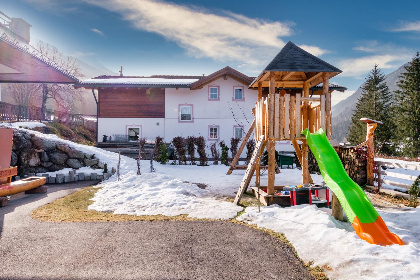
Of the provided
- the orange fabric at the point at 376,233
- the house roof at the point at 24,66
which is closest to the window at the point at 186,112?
the house roof at the point at 24,66

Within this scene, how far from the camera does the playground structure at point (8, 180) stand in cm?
847

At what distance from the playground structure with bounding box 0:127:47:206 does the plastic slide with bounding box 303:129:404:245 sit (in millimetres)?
9008

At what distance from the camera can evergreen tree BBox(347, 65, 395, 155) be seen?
3422 centimetres

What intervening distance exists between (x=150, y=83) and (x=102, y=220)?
707 inches

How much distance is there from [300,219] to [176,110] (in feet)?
62.6

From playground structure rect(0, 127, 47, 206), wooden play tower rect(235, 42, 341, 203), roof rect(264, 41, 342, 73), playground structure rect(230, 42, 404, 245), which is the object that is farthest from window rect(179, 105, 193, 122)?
roof rect(264, 41, 342, 73)

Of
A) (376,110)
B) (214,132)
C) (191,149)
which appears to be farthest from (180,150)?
(376,110)

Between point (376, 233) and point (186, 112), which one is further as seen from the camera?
point (186, 112)

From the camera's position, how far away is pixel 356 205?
501 centimetres

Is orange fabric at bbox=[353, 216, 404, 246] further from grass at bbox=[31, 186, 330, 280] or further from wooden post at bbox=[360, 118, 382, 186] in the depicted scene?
wooden post at bbox=[360, 118, 382, 186]

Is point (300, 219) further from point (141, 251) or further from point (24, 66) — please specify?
point (24, 66)

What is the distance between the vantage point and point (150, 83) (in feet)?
75.2

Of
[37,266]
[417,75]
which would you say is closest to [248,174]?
[37,266]

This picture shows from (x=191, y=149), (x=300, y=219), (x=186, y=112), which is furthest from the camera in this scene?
(x=186, y=112)
